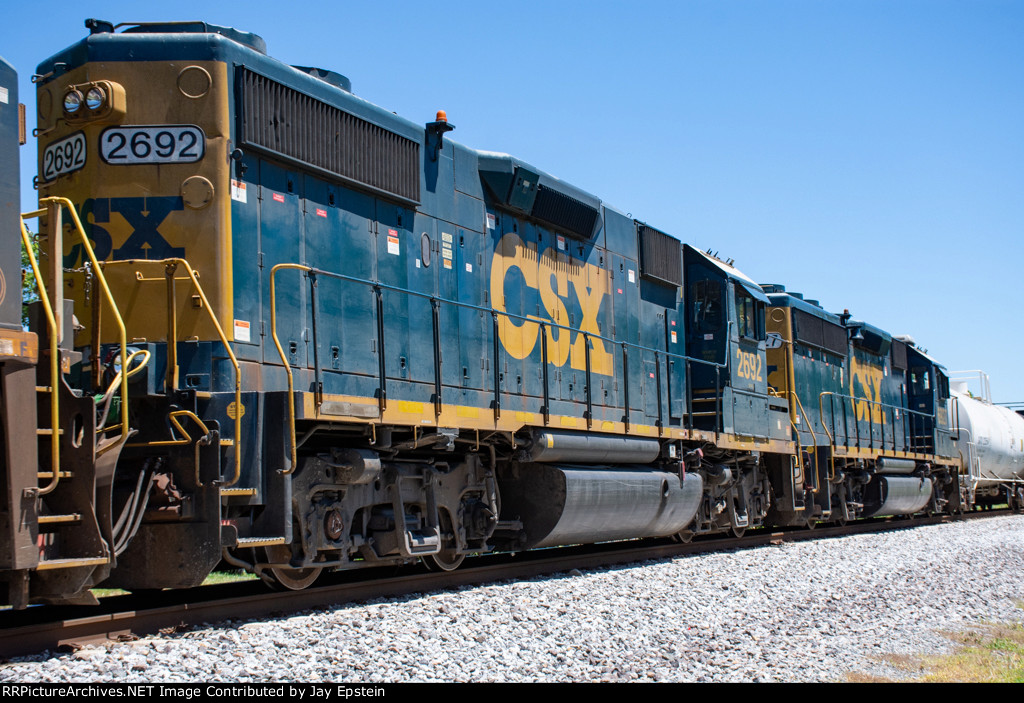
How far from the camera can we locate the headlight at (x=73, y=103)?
6.64m

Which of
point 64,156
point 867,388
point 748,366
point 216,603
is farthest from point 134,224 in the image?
point 867,388

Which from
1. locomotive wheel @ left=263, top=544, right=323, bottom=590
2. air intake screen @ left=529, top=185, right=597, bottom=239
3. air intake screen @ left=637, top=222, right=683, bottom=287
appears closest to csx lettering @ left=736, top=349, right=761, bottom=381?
air intake screen @ left=637, top=222, right=683, bottom=287

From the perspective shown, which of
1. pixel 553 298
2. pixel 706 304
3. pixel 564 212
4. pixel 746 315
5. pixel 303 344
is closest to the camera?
pixel 303 344

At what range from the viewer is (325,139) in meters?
7.55

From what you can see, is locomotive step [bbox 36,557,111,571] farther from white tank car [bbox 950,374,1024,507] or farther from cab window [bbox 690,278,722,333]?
white tank car [bbox 950,374,1024,507]

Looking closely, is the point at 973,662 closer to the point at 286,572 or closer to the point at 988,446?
the point at 286,572

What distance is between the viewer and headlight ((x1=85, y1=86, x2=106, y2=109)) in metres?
6.60

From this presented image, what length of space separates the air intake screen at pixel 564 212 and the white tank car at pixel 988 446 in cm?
1584

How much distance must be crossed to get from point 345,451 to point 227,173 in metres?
2.13

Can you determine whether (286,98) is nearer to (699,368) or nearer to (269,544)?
(269,544)

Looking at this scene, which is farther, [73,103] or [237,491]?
[73,103]

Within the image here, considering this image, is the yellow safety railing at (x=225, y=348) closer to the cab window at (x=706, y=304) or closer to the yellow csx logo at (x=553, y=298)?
the yellow csx logo at (x=553, y=298)

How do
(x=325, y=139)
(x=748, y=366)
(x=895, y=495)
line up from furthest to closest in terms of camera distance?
1. (x=895, y=495)
2. (x=748, y=366)
3. (x=325, y=139)

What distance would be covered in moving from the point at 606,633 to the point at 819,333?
12.7 m
